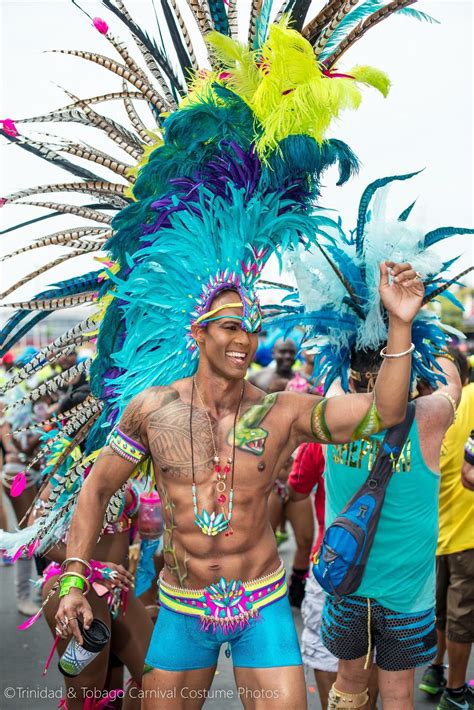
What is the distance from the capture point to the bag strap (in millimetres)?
3596

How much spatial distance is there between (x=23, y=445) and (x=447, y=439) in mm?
3579

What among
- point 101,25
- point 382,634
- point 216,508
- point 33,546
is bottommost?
point 382,634

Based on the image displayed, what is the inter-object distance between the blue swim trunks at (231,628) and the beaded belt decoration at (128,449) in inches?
19.7

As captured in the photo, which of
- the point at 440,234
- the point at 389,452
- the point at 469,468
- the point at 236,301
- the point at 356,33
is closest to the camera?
the point at 236,301

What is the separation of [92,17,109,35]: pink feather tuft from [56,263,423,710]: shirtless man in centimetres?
125

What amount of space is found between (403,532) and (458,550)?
1.39 meters

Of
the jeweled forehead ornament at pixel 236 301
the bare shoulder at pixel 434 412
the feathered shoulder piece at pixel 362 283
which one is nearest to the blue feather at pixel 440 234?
the feathered shoulder piece at pixel 362 283

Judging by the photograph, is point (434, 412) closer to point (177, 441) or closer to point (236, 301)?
point (236, 301)

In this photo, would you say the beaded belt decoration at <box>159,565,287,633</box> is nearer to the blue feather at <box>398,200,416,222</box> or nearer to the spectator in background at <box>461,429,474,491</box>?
the spectator in background at <box>461,429,474,491</box>

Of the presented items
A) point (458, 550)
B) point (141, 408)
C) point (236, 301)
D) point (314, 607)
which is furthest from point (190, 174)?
point (458, 550)

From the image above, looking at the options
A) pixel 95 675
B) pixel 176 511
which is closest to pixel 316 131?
pixel 176 511

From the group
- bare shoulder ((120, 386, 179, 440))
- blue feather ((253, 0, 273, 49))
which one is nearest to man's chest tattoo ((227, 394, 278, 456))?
bare shoulder ((120, 386, 179, 440))

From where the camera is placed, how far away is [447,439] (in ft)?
15.8

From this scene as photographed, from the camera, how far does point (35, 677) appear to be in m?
5.44
